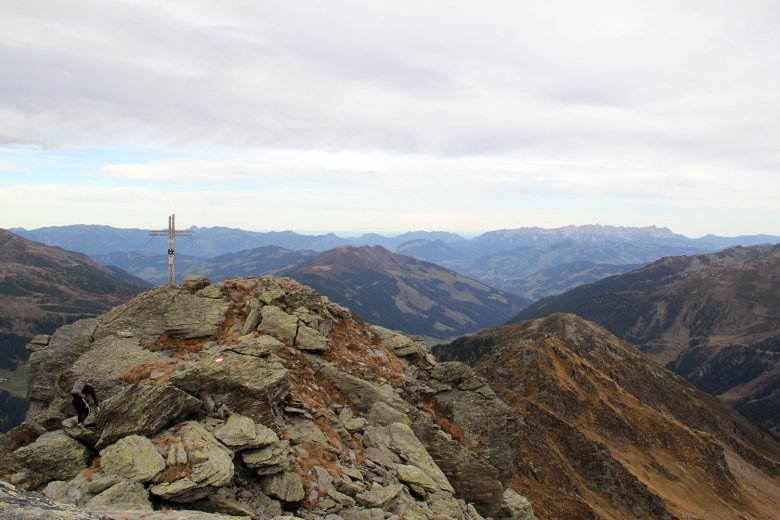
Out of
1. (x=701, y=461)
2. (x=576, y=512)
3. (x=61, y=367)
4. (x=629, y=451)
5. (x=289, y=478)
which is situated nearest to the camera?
(x=289, y=478)

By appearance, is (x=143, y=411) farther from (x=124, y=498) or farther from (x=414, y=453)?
(x=414, y=453)

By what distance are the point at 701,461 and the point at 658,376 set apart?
53172 mm

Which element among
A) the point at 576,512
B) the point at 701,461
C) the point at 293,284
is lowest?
the point at 701,461

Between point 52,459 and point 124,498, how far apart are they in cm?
505

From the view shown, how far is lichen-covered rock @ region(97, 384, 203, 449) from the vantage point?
20828 millimetres

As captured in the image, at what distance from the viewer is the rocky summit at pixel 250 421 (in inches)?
753

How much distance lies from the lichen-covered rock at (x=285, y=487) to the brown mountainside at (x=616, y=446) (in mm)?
63411

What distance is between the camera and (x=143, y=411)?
2130cm

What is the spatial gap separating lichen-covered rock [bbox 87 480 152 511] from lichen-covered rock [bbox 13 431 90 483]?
3529 mm

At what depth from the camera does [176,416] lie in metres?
22.0

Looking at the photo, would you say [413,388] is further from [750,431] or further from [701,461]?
[750,431]

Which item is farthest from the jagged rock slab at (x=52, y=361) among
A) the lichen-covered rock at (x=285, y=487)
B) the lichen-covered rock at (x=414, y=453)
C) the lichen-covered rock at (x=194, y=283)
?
the lichen-covered rock at (x=414, y=453)

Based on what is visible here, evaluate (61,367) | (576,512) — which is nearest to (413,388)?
(61,367)

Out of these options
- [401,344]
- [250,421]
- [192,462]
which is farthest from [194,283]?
[192,462]
